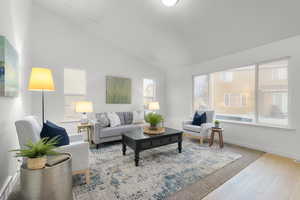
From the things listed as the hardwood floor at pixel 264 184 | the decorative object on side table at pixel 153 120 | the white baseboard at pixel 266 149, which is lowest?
the hardwood floor at pixel 264 184

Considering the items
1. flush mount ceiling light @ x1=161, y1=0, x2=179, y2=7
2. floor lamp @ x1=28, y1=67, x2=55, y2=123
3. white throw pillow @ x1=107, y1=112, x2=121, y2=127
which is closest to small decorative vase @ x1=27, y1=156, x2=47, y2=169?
floor lamp @ x1=28, y1=67, x2=55, y2=123

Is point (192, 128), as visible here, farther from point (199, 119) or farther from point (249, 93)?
point (249, 93)

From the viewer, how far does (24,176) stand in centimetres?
125

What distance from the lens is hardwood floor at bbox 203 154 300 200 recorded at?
174cm

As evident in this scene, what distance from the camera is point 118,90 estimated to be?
14.9 feet

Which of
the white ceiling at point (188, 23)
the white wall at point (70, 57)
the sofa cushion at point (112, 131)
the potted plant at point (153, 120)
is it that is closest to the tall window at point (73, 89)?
the white wall at point (70, 57)

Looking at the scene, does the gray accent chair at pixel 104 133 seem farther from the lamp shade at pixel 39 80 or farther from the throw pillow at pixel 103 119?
the lamp shade at pixel 39 80

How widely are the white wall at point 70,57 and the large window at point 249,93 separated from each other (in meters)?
2.61

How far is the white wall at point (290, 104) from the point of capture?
2.80 meters

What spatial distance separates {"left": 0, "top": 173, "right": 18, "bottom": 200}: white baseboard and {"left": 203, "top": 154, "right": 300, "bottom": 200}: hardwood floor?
2.36 meters

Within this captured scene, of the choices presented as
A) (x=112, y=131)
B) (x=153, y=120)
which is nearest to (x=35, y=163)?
(x=153, y=120)

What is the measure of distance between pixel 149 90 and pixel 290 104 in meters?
3.94

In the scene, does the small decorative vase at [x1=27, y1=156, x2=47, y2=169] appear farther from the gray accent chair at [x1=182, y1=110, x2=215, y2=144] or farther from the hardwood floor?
the gray accent chair at [x1=182, y1=110, x2=215, y2=144]

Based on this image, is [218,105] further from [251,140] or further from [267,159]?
[267,159]
